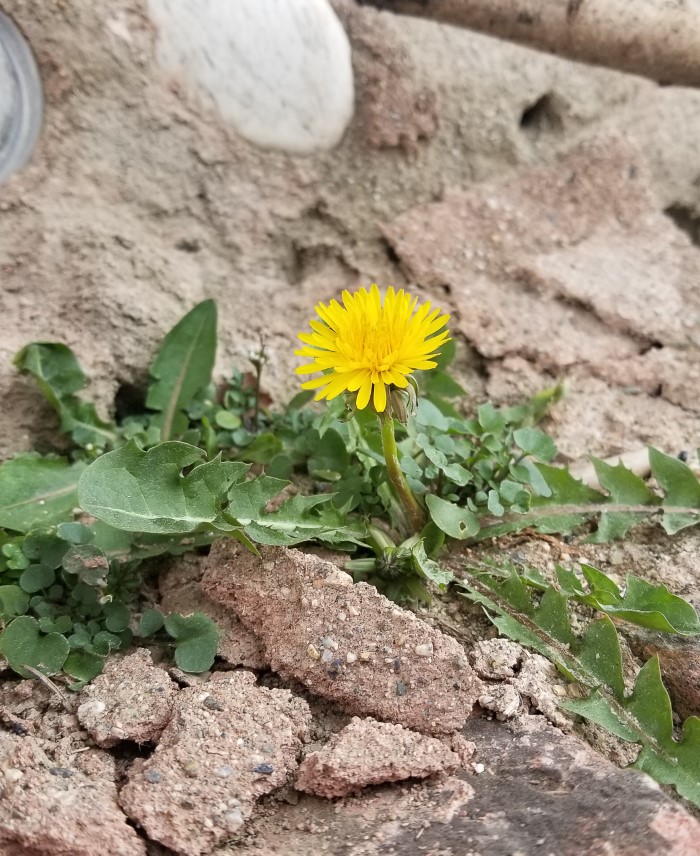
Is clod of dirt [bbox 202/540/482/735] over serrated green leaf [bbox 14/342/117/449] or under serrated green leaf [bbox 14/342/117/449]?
under

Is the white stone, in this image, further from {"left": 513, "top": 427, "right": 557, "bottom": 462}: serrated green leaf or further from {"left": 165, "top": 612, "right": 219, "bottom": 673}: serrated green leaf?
{"left": 165, "top": 612, "right": 219, "bottom": 673}: serrated green leaf

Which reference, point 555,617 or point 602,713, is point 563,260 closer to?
point 555,617

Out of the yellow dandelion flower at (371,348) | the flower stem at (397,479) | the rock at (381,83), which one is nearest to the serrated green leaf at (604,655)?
the flower stem at (397,479)

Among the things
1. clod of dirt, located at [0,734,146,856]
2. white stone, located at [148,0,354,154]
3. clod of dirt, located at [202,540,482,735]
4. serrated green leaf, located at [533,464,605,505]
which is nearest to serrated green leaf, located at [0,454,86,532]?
clod of dirt, located at [202,540,482,735]

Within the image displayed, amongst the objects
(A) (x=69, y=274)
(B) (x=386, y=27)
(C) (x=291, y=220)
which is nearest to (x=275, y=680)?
(A) (x=69, y=274)

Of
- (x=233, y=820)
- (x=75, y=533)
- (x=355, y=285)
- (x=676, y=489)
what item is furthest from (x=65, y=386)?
(x=676, y=489)

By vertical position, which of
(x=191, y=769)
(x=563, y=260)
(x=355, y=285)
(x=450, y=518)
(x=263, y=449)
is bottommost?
(x=191, y=769)

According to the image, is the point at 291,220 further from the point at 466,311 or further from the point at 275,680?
the point at 275,680
